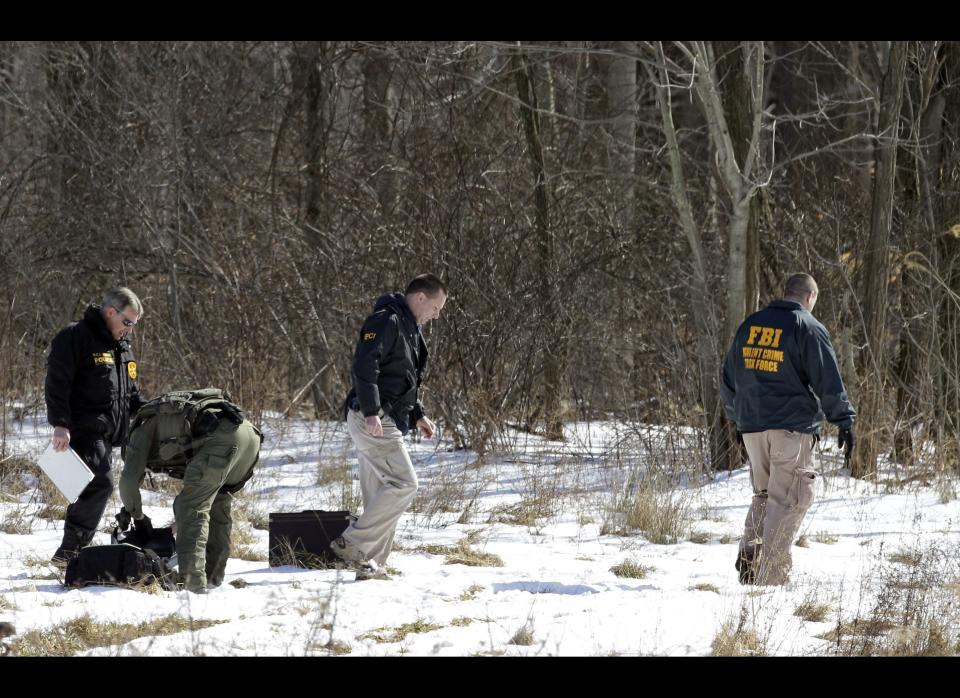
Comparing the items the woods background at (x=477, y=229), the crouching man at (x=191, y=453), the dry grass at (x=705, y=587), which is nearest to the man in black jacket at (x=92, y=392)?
the crouching man at (x=191, y=453)

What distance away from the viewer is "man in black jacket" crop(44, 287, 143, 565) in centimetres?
675

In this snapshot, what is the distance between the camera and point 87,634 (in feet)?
17.8

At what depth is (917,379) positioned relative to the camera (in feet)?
39.0

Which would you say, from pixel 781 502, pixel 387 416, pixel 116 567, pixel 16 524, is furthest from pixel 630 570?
pixel 16 524

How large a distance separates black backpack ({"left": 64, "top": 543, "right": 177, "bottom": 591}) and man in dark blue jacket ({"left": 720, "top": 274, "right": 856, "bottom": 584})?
336cm

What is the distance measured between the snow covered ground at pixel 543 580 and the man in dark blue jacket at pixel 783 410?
11.7 inches

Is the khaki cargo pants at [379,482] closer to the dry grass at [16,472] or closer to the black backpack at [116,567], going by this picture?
the black backpack at [116,567]

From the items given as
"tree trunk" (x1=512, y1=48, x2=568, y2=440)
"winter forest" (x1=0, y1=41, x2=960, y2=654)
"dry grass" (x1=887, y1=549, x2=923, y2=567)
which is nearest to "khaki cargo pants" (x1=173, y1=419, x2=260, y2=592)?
"dry grass" (x1=887, y1=549, x2=923, y2=567)

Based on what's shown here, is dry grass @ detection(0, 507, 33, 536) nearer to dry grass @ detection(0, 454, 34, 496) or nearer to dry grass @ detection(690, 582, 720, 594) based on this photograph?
dry grass @ detection(0, 454, 34, 496)

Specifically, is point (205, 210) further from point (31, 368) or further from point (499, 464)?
point (499, 464)

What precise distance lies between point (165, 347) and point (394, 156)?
363cm

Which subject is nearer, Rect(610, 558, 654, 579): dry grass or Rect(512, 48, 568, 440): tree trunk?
Rect(610, 558, 654, 579): dry grass

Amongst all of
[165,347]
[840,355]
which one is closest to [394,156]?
[165,347]

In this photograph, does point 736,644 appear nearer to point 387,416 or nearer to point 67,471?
point 387,416
